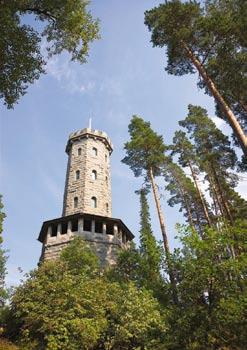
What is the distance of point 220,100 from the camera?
14281mm

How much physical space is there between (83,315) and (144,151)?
1317cm

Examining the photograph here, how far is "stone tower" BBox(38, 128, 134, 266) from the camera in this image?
27.6m

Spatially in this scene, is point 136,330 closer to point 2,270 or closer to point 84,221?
point 84,221

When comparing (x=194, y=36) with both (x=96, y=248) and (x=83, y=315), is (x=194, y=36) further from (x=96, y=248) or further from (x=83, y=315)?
(x=96, y=248)

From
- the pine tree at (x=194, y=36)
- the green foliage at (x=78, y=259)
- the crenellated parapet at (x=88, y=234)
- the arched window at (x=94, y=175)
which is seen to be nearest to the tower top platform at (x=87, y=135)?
the arched window at (x=94, y=175)

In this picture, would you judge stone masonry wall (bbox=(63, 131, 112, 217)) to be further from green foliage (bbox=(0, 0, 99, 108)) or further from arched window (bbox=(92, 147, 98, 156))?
green foliage (bbox=(0, 0, 99, 108))

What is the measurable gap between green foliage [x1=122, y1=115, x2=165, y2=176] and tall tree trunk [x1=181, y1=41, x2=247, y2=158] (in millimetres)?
9167

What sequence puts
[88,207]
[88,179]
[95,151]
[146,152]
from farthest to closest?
[95,151], [88,179], [88,207], [146,152]

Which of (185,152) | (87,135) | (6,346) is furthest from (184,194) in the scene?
(6,346)

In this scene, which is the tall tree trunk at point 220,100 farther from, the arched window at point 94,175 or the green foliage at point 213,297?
the arched window at point 94,175

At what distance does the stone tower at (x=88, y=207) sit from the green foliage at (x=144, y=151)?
6181mm

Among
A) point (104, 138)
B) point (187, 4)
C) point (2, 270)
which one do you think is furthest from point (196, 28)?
point (2, 270)

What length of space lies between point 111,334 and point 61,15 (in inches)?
512

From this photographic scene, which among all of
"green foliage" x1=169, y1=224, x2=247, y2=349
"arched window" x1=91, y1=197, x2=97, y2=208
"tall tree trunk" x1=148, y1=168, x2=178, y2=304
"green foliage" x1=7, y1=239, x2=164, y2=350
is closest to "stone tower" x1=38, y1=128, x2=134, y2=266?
"arched window" x1=91, y1=197, x2=97, y2=208
